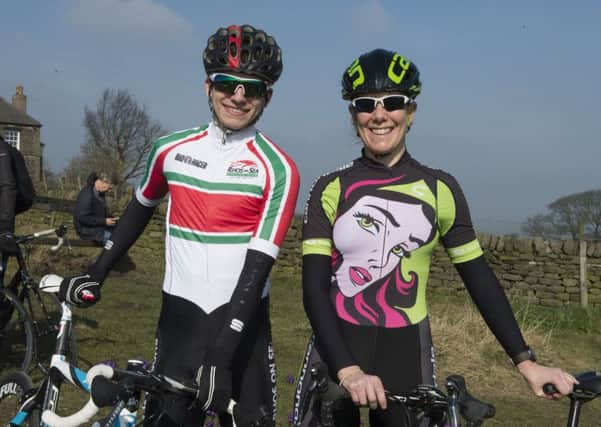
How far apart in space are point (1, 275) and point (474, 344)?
20.0ft

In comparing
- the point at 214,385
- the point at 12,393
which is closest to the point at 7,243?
the point at 12,393

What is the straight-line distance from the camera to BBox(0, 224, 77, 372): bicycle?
5.73 m

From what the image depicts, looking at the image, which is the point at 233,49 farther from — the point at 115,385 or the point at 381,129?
the point at 115,385

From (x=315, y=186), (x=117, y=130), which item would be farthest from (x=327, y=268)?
(x=117, y=130)

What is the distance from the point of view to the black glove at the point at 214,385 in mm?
2416

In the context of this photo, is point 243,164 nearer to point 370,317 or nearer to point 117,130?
point 370,317

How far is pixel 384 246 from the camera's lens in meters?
2.77

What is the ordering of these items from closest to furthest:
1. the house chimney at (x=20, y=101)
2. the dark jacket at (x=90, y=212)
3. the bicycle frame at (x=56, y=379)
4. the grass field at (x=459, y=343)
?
the bicycle frame at (x=56, y=379) < the grass field at (x=459, y=343) < the dark jacket at (x=90, y=212) < the house chimney at (x=20, y=101)

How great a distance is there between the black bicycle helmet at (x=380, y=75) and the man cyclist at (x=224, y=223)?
47cm

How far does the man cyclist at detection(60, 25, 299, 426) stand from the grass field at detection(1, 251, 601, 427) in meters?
3.23

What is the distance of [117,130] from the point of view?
5409 cm

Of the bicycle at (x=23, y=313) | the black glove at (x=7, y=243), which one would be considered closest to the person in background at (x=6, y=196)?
the black glove at (x=7, y=243)

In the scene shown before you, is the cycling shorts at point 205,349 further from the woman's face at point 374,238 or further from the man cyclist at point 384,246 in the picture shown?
the woman's face at point 374,238

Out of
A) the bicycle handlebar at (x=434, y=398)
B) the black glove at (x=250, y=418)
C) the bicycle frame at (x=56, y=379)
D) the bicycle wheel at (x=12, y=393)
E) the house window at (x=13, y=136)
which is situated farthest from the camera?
the house window at (x=13, y=136)
